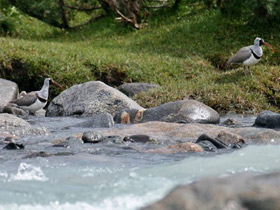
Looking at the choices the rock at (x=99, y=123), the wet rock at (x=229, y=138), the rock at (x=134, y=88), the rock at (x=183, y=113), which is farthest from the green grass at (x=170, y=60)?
the wet rock at (x=229, y=138)

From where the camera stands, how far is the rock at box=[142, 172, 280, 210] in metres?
3.34

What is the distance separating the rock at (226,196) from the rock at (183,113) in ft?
17.7

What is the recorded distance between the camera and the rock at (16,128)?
7949 mm

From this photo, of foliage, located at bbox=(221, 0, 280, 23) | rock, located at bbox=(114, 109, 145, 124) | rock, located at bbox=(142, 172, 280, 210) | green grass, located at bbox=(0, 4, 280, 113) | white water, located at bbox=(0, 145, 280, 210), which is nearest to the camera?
rock, located at bbox=(142, 172, 280, 210)

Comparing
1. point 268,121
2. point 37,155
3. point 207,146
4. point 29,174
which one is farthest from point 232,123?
point 29,174

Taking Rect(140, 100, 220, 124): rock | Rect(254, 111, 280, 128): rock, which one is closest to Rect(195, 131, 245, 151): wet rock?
Rect(254, 111, 280, 128): rock

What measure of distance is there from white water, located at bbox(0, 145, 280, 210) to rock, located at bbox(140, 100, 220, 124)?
2884mm

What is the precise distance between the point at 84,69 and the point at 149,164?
27.2 feet

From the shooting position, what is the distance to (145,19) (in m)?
19.9

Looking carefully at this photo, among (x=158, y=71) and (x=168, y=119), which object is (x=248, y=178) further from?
(x=158, y=71)

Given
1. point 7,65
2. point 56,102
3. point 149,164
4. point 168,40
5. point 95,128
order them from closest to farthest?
1. point 149,164
2. point 95,128
3. point 56,102
4. point 7,65
5. point 168,40

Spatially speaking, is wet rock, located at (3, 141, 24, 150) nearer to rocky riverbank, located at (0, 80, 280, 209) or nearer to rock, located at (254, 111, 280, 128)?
rocky riverbank, located at (0, 80, 280, 209)

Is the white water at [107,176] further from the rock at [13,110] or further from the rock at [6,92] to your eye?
the rock at [6,92]

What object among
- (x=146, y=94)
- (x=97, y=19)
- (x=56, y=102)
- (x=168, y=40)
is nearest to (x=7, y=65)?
(x=56, y=102)
